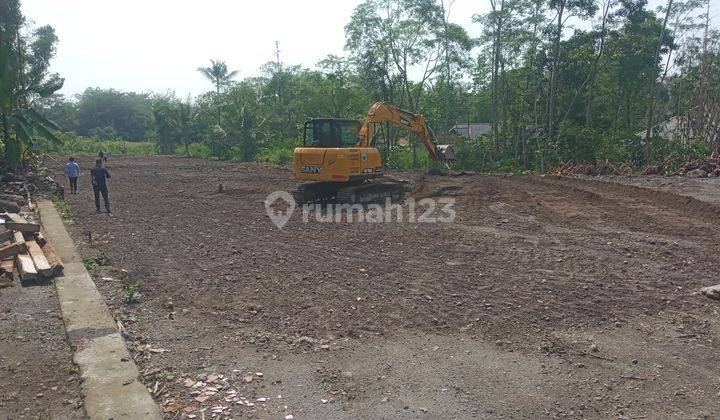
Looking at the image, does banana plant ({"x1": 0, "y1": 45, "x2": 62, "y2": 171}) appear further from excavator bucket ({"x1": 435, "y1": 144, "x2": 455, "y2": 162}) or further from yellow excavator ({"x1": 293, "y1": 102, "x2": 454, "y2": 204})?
excavator bucket ({"x1": 435, "y1": 144, "x2": 455, "y2": 162})

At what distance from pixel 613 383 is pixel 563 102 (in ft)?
81.3

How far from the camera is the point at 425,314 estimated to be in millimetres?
6180

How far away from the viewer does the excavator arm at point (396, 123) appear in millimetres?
14805

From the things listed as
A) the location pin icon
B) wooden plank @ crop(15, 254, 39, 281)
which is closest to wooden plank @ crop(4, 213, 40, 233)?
wooden plank @ crop(15, 254, 39, 281)

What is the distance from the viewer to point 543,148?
2380cm

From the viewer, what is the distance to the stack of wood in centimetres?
756

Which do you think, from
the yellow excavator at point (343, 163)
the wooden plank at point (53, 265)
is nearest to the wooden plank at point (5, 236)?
the wooden plank at point (53, 265)

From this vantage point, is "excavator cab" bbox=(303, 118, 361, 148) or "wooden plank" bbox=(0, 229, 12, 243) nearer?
"wooden plank" bbox=(0, 229, 12, 243)

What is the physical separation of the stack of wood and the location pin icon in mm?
4631

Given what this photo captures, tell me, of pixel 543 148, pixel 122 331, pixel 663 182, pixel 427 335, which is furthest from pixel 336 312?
pixel 543 148

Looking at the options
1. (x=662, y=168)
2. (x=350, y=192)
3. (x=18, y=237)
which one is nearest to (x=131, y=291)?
(x=18, y=237)

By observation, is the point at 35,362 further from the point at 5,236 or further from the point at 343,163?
the point at 343,163

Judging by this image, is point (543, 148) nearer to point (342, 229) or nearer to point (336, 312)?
point (342, 229)

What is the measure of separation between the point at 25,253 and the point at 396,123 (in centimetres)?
1068
